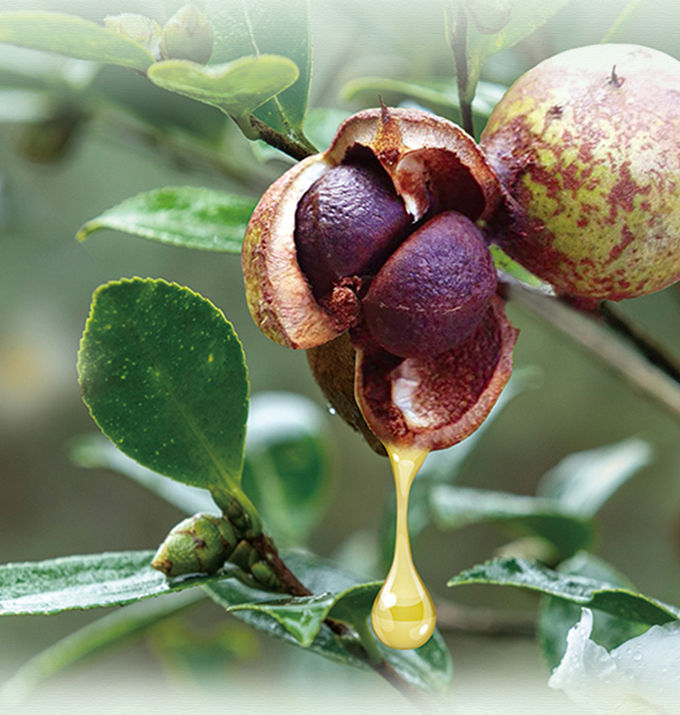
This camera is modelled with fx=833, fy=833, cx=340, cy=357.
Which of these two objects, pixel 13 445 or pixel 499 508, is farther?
pixel 13 445

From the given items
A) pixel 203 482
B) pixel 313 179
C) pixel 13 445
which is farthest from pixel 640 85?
pixel 13 445

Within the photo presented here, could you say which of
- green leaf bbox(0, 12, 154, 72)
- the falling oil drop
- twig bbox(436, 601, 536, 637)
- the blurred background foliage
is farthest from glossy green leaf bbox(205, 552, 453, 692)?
the blurred background foliage

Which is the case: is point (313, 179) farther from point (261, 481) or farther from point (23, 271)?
point (23, 271)

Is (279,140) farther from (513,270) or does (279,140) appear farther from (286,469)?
(286,469)

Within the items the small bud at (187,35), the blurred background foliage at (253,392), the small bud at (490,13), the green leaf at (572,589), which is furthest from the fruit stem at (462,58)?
the blurred background foliage at (253,392)

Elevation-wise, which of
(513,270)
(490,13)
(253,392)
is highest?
(490,13)

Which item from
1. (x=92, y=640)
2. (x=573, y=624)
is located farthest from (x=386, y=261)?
(x=92, y=640)
